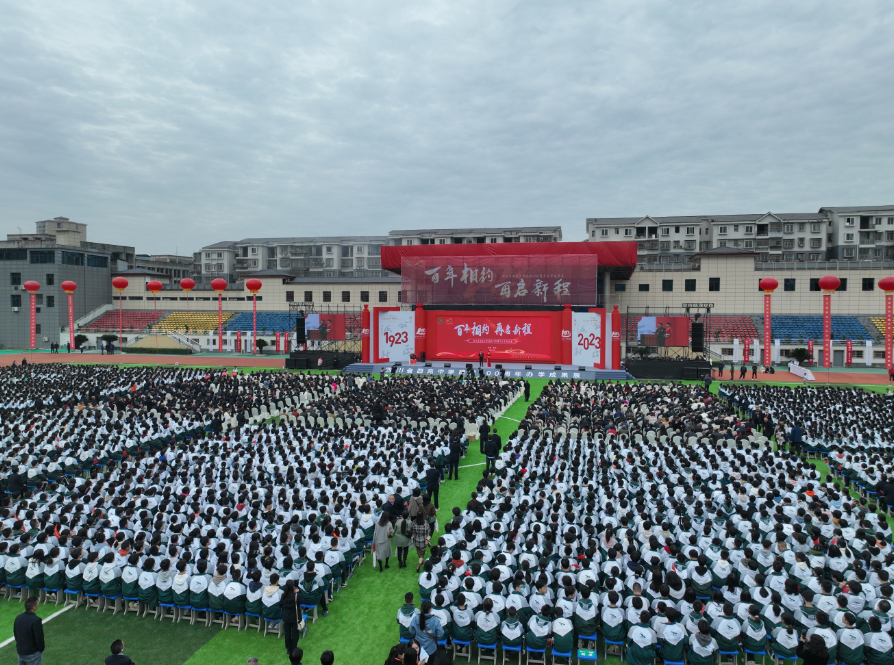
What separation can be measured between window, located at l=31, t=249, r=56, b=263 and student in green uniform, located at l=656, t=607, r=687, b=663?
61.2 m

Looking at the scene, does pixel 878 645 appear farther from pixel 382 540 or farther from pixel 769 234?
pixel 769 234

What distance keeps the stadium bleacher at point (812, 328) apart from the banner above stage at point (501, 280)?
53.3 ft

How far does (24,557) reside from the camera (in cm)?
876

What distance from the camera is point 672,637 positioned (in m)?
6.71

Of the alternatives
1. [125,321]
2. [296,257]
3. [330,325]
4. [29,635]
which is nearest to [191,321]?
[125,321]

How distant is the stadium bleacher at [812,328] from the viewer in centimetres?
3994

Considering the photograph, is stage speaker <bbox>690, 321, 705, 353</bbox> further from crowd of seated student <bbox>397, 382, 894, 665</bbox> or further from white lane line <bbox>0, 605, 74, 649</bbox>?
white lane line <bbox>0, 605, 74, 649</bbox>

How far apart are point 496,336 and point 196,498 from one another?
27.6 meters

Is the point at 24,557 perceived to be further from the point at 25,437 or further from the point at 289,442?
the point at 25,437

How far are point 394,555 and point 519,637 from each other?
12.8 ft

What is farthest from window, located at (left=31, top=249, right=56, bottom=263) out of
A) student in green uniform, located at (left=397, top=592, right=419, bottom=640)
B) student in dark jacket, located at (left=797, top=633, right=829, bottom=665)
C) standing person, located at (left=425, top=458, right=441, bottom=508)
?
student in dark jacket, located at (left=797, top=633, right=829, bottom=665)

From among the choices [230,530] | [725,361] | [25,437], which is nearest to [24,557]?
[230,530]

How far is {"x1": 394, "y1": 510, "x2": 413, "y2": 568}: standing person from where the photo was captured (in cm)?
980

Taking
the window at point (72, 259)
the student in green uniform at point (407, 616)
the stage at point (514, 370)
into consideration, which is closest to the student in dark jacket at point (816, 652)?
the student in green uniform at point (407, 616)
